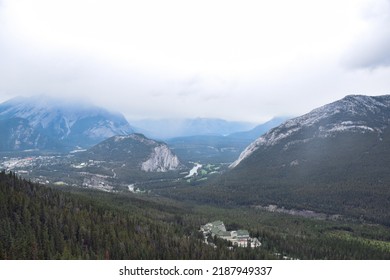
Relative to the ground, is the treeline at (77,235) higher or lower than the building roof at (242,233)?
higher

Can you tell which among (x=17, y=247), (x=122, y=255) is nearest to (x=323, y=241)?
(x=122, y=255)

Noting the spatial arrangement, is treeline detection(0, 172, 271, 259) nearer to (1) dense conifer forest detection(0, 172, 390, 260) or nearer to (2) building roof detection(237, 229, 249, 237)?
(1) dense conifer forest detection(0, 172, 390, 260)

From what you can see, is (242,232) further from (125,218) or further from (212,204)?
(212,204)

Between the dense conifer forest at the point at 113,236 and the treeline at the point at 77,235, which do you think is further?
the dense conifer forest at the point at 113,236

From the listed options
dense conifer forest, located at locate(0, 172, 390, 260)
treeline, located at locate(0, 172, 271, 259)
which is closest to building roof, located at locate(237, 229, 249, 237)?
dense conifer forest, located at locate(0, 172, 390, 260)

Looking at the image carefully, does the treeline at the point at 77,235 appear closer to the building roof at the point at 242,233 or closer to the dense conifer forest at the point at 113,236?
the dense conifer forest at the point at 113,236

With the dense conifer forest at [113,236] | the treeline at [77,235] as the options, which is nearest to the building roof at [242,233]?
the dense conifer forest at [113,236]

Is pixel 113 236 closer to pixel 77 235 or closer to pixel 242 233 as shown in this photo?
pixel 77 235

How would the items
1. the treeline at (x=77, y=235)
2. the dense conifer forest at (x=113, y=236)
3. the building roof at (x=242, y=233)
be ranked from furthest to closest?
the building roof at (x=242, y=233) → the dense conifer forest at (x=113, y=236) → the treeline at (x=77, y=235)
